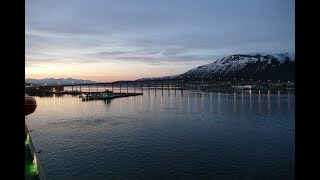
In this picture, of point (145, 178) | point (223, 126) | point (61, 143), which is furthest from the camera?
point (223, 126)

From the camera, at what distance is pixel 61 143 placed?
130 ft

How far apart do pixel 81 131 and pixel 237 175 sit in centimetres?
3165

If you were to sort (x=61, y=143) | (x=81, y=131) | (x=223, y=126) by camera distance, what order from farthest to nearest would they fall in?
(x=223, y=126)
(x=81, y=131)
(x=61, y=143)

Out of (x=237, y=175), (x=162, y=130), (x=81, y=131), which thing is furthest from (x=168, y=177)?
(x=81, y=131)
